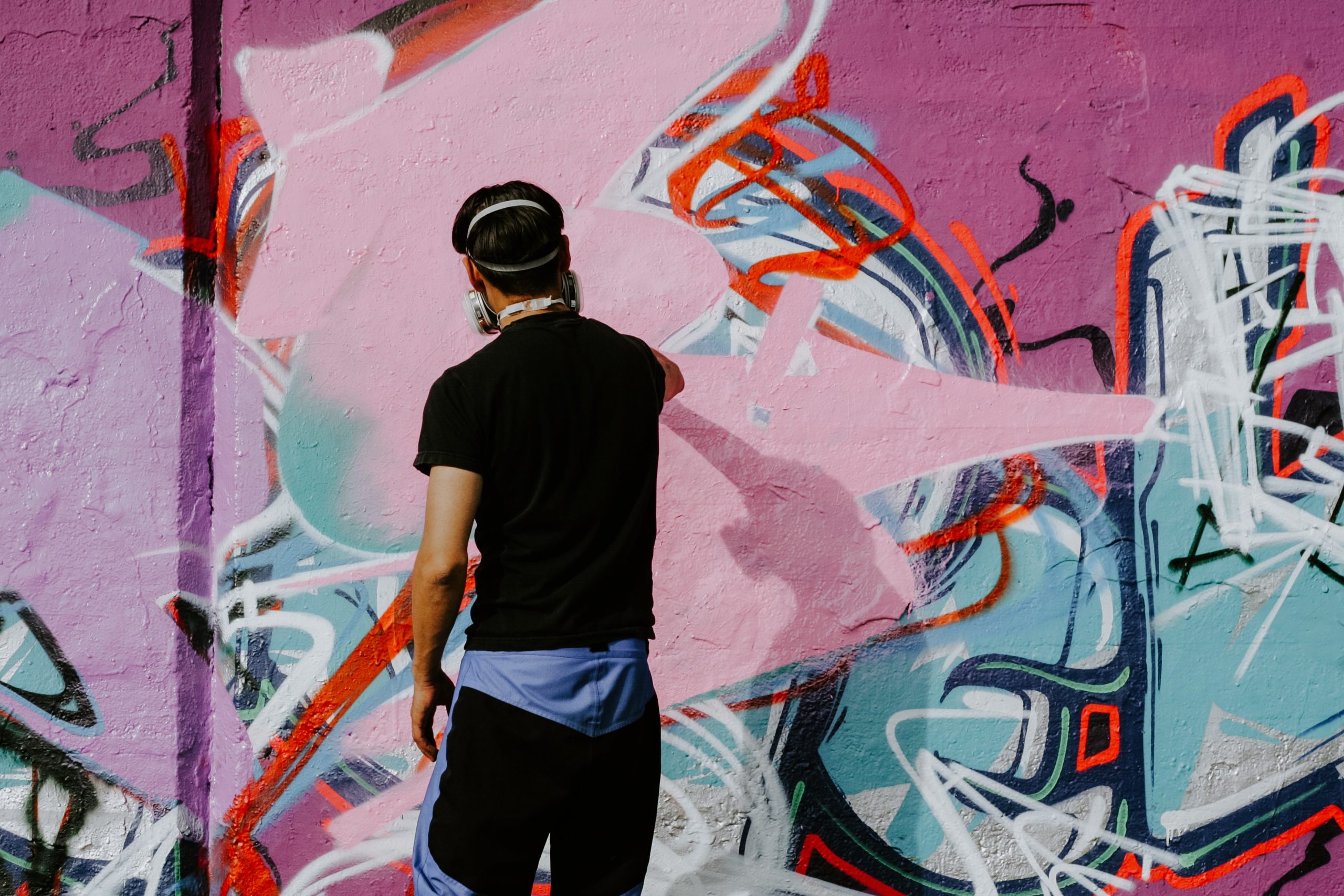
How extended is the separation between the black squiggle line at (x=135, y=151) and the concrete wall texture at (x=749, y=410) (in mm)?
10

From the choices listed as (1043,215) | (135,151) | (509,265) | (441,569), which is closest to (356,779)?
(441,569)

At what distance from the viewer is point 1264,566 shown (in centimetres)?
238

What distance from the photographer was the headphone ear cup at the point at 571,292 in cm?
178

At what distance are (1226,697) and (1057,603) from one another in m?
0.51

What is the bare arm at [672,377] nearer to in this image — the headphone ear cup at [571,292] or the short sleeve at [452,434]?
the headphone ear cup at [571,292]

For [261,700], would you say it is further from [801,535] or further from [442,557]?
[801,535]

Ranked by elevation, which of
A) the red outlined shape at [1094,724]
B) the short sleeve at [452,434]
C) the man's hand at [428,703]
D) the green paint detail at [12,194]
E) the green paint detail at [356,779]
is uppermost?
the green paint detail at [12,194]

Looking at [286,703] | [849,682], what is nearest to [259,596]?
[286,703]

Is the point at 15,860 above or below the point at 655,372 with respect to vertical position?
below

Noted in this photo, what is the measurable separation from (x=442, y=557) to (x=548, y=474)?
228 mm

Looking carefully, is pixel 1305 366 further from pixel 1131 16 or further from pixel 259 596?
pixel 259 596

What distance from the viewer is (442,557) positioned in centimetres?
159

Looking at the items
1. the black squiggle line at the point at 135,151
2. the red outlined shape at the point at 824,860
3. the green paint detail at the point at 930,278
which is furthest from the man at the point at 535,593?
the black squiggle line at the point at 135,151

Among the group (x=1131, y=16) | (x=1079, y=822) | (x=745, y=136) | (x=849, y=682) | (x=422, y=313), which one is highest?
(x=1131, y=16)
